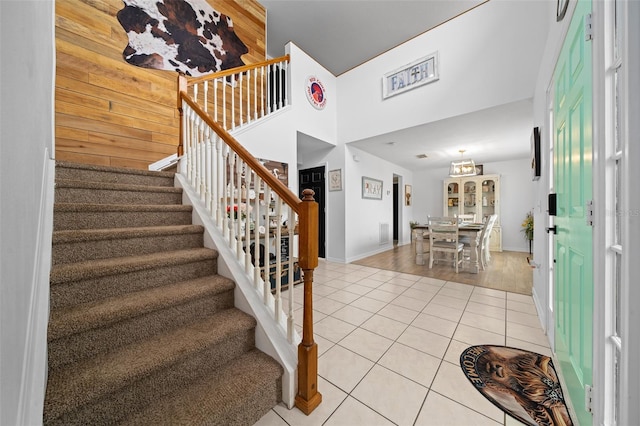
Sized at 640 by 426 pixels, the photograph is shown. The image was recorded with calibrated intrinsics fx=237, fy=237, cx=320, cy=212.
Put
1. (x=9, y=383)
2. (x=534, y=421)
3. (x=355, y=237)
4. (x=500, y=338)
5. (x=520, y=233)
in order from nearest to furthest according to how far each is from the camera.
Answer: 1. (x=9, y=383)
2. (x=534, y=421)
3. (x=500, y=338)
4. (x=355, y=237)
5. (x=520, y=233)

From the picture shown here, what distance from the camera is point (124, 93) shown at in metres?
2.82

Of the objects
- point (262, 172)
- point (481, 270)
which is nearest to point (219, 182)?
point (262, 172)

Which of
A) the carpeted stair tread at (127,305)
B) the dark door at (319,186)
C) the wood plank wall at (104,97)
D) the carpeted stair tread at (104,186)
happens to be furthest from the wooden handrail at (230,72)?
the carpeted stair tread at (127,305)

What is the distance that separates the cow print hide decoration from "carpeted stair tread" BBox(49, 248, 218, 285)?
2818mm

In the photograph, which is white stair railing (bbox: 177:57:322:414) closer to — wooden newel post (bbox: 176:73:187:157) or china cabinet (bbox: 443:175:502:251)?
wooden newel post (bbox: 176:73:187:157)

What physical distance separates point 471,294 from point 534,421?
6.13 ft

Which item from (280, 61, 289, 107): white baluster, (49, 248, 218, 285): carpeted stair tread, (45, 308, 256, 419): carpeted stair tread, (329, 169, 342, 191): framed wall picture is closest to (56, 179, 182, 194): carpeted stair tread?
(49, 248, 218, 285): carpeted stair tread

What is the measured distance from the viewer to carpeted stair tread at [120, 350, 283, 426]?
98cm

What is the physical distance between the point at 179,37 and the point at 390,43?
3804 mm

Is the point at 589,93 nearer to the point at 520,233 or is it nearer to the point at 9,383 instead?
the point at 9,383

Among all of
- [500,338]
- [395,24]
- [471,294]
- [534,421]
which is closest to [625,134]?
[534,421]

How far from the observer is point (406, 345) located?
1830 mm

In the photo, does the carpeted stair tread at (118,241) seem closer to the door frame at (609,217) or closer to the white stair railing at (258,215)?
the white stair railing at (258,215)

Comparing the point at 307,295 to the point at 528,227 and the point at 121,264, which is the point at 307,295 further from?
the point at 528,227
